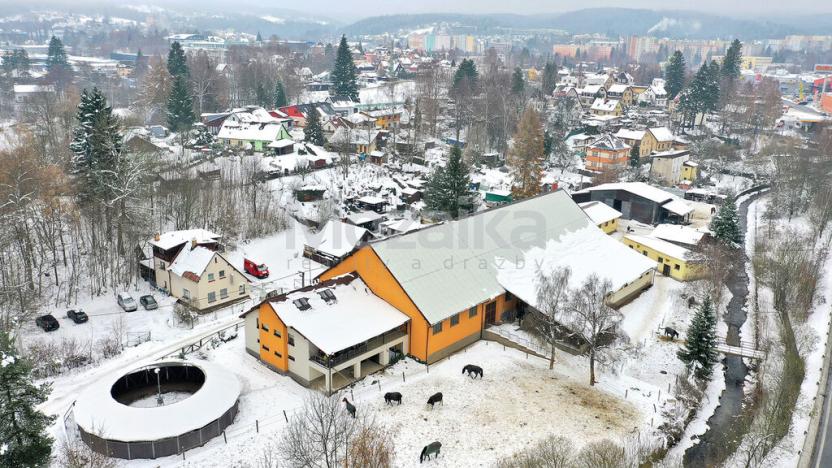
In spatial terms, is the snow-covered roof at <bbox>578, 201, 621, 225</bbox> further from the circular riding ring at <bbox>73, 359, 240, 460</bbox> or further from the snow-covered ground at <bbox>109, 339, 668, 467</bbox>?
the circular riding ring at <bbox>73, 359, 240, 460</bbox>

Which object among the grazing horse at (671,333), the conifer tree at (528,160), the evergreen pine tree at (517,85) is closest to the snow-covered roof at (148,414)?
the grazing horse at (671,333)

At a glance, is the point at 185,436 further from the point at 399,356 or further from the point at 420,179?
the point at 420,179

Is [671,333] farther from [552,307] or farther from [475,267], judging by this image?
[475,267]

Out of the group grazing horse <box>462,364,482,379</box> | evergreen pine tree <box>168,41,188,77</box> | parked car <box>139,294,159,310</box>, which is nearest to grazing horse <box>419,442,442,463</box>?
grazing horse <box>462,364,482,379</box>

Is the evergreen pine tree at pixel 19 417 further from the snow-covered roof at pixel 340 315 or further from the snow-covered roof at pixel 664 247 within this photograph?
the snow-covered roof at pixel 664 247

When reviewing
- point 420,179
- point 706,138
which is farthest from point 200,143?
point 706,138
